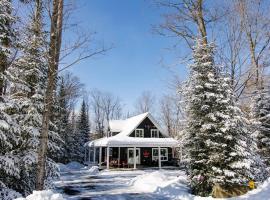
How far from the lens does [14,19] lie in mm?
10305

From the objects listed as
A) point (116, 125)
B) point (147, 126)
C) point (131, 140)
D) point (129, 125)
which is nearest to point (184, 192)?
point (131, 140)

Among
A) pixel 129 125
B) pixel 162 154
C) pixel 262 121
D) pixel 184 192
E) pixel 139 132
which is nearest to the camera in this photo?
pixel 184 192

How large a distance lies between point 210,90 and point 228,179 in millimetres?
4540

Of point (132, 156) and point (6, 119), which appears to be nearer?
point (6, 119)

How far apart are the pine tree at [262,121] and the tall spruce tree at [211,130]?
616 cm

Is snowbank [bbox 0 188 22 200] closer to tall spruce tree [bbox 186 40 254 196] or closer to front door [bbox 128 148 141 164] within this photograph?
tall spruce tree [bbox 186 40 254 196]

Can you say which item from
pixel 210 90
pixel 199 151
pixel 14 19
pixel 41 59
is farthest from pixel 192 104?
pixel 14 19

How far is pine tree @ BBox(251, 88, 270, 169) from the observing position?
18.9m

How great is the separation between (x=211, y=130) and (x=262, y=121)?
27.8ft

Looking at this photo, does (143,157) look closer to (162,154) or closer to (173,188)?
(162,154)

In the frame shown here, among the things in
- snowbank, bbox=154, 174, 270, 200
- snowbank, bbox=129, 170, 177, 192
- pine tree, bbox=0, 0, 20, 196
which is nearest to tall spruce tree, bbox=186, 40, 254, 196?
snowbank, bbox=154, 174, 270, 200

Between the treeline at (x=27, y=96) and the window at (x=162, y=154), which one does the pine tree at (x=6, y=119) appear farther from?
the window at (x=162, y=154)

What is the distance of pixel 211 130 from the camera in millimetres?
13531

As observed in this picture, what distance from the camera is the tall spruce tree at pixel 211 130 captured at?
1270cm
